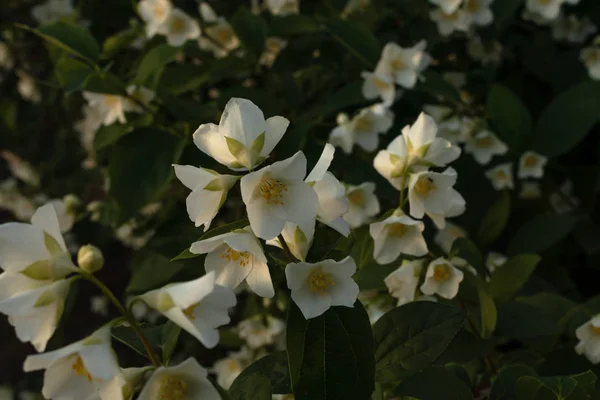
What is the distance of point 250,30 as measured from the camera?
1528mm

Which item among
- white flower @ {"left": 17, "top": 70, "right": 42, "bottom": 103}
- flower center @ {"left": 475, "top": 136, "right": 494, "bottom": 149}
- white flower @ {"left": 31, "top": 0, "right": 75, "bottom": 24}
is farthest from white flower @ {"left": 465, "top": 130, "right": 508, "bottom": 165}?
white flower @ {"left": 17, "top": 70, "right": 42, "bottom": 103}

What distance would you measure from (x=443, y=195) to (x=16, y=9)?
2.19 meters

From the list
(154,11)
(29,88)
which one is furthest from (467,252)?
(29,88)

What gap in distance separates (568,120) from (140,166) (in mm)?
1100

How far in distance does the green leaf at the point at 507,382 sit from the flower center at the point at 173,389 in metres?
0.49

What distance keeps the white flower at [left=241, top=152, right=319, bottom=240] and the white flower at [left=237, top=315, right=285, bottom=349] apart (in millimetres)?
1014

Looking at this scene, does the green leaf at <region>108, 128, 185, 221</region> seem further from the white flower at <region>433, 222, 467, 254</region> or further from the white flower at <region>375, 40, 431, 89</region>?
the white flower at <region>433, 222, 467, 254</region>

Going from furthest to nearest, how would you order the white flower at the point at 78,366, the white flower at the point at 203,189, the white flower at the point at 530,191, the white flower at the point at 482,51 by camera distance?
the white flower at the point at 482,51
the white flower at the point at 530,191
the white flower at the point at 203,189
the white flower at the point at 78,366

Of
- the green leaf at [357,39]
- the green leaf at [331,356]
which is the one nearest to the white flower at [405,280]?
the green leaf at [331,356]

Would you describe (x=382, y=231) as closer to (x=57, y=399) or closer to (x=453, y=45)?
(x=57, y=399)

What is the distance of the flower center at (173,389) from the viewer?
2.16 feet

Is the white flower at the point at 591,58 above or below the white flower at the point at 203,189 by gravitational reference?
below

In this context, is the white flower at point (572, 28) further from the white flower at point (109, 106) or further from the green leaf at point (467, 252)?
the white flower at point (109, 106)

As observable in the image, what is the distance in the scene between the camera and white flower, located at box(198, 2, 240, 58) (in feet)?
5.54
